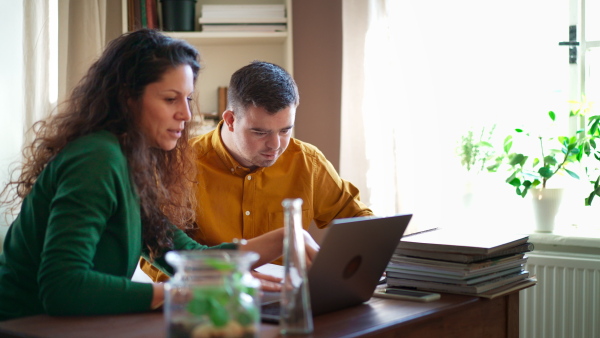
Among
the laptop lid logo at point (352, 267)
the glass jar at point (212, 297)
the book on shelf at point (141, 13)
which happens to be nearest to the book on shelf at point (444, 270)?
the laptop lid logo at point (352, 267)

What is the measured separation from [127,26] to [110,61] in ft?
5.27

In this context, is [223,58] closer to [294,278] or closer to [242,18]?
[242,18]

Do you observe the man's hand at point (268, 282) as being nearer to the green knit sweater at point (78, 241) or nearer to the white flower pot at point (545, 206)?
the green knit sweater at point (78, 241)

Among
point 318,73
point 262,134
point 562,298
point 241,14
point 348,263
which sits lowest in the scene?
point 562,298

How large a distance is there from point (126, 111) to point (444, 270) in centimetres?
76

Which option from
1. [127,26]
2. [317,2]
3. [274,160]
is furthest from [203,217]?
[317,2]

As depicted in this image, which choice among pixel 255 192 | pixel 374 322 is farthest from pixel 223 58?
pixel 374 322

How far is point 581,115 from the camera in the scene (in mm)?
2824

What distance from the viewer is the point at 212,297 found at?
2.84 feet

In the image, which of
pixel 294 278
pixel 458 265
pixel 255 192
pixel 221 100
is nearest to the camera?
pixel 294 278

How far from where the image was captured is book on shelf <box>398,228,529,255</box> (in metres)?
1.56

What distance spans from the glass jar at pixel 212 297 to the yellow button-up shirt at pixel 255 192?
1.14 m

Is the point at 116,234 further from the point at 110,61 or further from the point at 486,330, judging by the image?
the point at 486,330

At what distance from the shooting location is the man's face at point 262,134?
199 cm
